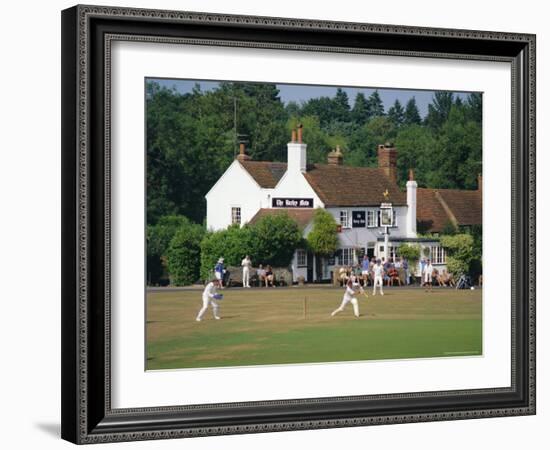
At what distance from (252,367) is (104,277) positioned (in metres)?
2.09

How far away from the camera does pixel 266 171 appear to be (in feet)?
52.3

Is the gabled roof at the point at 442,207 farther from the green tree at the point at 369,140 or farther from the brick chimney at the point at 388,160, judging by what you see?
the green tree at the point at 369,140

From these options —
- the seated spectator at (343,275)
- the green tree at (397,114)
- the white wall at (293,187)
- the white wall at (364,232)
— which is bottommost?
the seated spectator at (343,275)

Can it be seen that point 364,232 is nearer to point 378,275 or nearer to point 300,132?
point 378,275

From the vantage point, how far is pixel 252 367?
1566cm

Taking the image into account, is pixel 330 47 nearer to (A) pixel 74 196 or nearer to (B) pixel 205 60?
(B) pixel 205 60

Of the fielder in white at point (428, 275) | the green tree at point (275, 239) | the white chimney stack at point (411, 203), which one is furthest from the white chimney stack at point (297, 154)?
the fielder in white at point (428, 275)

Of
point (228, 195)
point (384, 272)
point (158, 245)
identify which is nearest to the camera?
point (158, 245)

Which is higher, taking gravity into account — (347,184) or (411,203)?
(347,184)

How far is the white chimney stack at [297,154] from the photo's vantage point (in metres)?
16.1

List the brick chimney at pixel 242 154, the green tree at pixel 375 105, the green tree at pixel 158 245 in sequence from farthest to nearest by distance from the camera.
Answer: the green tree at pixel 375 105
the brick chimney at pixel 242 154
the green tree at pixel 158 245

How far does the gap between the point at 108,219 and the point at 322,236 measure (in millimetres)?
2776

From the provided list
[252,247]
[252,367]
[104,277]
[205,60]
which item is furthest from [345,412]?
[205,60]

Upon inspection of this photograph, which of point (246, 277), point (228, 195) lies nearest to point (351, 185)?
point (228, 195)
